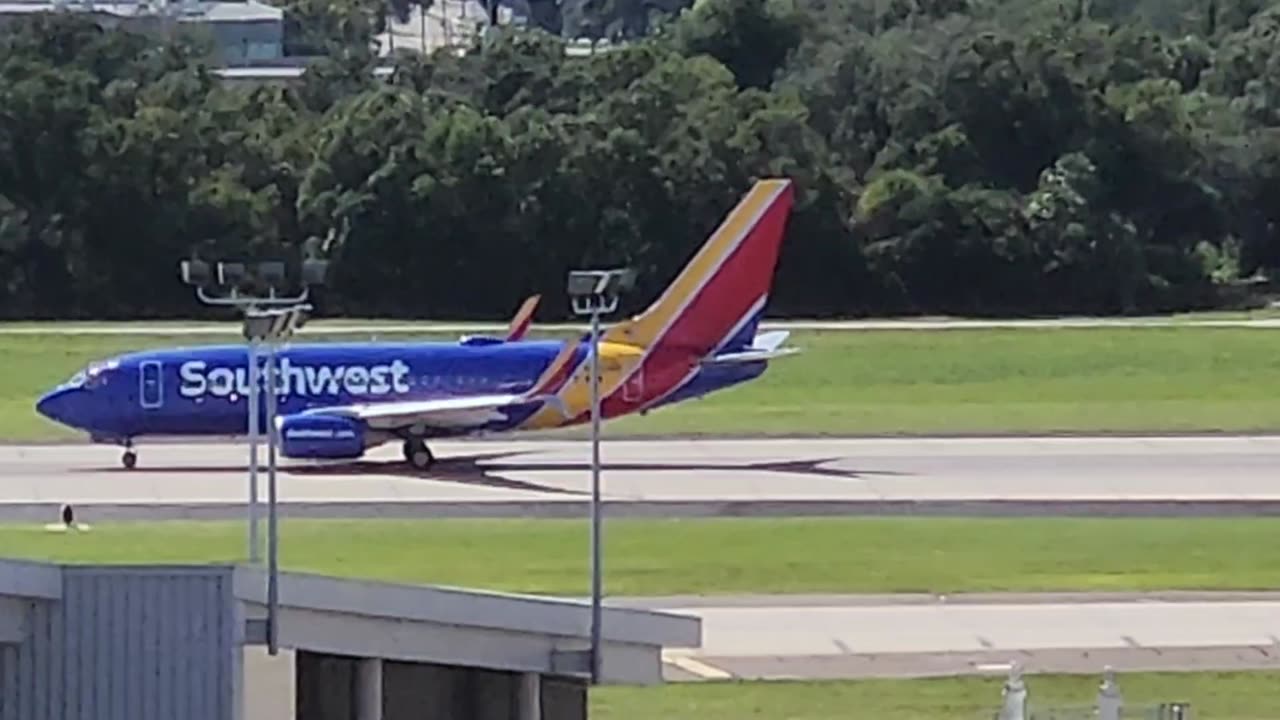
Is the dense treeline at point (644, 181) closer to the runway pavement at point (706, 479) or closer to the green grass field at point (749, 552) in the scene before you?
the runway pavement at point (706, 479)

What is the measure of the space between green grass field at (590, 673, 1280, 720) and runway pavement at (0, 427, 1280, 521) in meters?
16.2

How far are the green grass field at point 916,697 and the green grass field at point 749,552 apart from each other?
7.16 meters

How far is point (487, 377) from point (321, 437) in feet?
13.7

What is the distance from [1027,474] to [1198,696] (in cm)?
2306

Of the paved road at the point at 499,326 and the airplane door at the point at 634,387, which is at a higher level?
the airplane door at the point at 634,387

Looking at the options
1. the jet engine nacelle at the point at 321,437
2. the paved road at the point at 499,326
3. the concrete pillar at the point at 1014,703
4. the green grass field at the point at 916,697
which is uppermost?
the concrete pillar at the point at 1014,703

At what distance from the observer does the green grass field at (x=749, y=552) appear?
1529 inches

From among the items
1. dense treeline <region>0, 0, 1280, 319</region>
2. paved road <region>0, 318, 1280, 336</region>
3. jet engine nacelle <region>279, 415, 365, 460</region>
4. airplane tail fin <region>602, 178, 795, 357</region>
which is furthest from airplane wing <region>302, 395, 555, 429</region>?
dense treeline <region>0, 0, 1280, 319</region>

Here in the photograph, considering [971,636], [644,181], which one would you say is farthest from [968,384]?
[971,636]

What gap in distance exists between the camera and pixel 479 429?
56531mm

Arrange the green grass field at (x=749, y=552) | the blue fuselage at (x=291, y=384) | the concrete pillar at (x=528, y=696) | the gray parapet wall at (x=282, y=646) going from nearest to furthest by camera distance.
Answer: the gray parapet wall at (x=282, y=646), the concrete pillar at (x=528, y=696), the green grass field at (x=749, y=552), the blue fuselage at (x=291, y=384)

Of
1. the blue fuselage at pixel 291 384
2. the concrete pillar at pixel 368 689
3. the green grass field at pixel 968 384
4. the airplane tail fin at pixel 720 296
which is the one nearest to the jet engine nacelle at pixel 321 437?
the blue fuselage at pixel 291 384

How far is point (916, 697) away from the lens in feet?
97.7

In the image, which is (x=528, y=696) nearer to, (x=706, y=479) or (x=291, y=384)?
(x=706, y=479)
